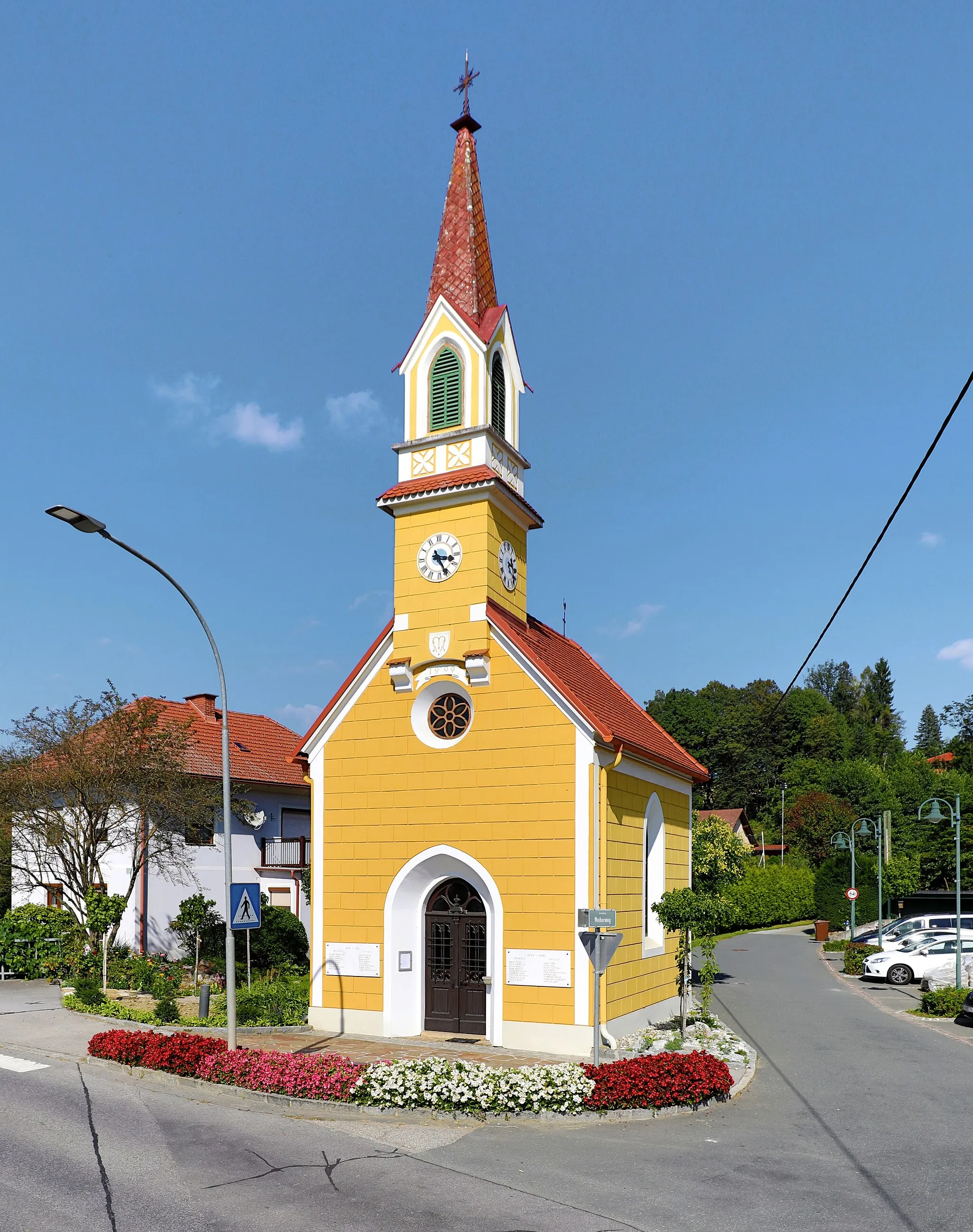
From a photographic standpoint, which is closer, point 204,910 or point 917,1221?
point 917,1221

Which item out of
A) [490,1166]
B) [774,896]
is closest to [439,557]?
[490,1166]

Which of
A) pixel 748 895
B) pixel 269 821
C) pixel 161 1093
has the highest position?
pixel 269 821

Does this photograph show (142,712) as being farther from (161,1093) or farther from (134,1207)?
(134,1207)

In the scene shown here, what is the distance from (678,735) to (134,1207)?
3811 inches

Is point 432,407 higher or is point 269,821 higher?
point 432,407

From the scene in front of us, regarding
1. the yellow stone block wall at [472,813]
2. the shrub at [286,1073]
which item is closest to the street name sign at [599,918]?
the yellow stone block wall at [472,813]

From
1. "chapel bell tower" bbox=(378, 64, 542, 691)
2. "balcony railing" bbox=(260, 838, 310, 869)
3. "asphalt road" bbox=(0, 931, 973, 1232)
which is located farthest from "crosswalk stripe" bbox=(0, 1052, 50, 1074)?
"balcony railing" bbox=(260, 838, 310, 869)

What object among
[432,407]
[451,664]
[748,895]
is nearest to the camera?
[451,664]

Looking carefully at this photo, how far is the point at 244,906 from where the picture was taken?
51.2 feet

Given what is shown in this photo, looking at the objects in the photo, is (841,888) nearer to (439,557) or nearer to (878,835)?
(878,835)

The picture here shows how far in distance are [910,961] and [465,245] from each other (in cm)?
2603

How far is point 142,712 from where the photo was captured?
25.9 metres

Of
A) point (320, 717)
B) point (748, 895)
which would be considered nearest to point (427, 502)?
point (320, 717)

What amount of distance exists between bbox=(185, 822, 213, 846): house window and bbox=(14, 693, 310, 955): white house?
0.04m
